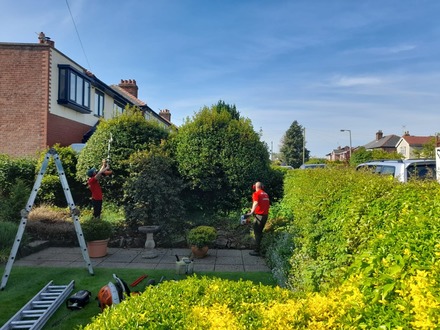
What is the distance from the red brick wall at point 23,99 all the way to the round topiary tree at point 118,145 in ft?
19.7

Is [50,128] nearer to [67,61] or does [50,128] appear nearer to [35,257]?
[67,61]

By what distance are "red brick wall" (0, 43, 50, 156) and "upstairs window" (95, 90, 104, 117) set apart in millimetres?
6374

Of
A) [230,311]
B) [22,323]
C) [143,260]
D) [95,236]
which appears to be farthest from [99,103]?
[230,311]

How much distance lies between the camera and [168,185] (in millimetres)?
10117

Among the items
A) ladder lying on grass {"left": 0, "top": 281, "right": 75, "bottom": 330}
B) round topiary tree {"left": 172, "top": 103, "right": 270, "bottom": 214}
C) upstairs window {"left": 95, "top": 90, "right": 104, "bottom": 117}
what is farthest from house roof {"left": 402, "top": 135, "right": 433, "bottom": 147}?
ladder lying on grass {"left": 0, "top": 281, "right": 75, "bottom": 330}

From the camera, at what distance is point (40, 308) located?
4.80 meters

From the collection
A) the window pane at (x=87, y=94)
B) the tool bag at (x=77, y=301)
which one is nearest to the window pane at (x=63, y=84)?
the window pane at (x=87, y=94)

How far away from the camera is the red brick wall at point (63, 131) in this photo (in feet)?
54.7

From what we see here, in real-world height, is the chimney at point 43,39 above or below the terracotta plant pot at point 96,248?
above

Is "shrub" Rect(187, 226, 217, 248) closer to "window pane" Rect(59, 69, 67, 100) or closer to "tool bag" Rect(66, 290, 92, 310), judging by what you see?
"tool bag" Rect(66, 290, 92, 310)

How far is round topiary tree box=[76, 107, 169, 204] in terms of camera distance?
36.5ft

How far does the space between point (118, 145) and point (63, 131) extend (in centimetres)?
832

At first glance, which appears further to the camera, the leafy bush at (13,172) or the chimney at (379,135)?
the chimney at (379,135)

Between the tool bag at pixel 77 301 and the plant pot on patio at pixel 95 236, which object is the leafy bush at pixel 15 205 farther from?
the tool bag at pixel 77 301
